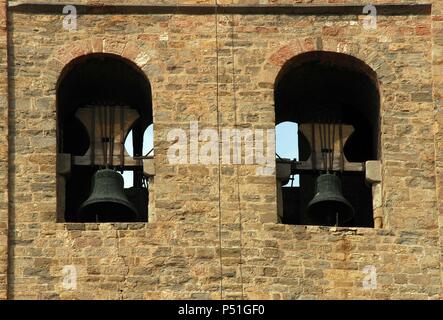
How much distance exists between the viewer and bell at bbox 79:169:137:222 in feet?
169

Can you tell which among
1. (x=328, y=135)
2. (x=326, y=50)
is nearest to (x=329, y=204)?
(x=328, y=135)

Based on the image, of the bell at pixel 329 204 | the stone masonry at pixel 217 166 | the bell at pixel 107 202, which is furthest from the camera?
the bell at pixel 329 204

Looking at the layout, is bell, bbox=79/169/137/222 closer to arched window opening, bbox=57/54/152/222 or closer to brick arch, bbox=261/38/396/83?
arched window opening, bbox=57/54/152/222

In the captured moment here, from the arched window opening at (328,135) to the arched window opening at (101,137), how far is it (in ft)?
5.48

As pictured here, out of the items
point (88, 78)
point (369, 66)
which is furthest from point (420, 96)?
point (88, 78)

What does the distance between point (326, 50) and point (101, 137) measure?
281 cm

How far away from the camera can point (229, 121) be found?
169 feet

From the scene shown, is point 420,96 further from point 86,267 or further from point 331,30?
point 86,267

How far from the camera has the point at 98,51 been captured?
52.0 meters

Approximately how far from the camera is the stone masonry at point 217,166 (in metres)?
50.7

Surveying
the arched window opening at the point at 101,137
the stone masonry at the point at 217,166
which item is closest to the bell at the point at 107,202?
the arched window opening at the point at 101,137

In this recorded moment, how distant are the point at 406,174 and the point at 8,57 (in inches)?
188

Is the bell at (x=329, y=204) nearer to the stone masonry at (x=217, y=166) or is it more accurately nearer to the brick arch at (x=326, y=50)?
the stone masonry at (x=217, y=166)

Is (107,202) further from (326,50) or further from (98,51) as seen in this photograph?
(326,50)
